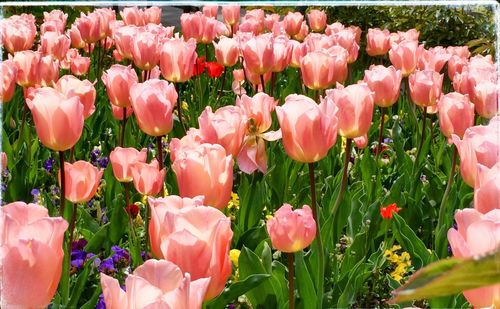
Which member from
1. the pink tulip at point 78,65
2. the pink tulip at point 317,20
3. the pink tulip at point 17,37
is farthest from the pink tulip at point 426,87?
the pink tulip at point 317,20

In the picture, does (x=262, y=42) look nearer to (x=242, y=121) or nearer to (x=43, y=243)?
(x=242, y=121)

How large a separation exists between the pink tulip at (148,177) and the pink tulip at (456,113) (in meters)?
0.90

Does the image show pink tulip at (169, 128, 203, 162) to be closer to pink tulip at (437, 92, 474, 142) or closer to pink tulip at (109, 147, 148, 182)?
pink tulip at (109, 147, 148, 182)

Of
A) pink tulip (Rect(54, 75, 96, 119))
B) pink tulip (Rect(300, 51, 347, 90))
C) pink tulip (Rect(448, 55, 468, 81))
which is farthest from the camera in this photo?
pink tulip (Rect(448, 55, 468, 81))

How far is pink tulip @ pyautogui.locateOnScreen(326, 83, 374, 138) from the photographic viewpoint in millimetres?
1634

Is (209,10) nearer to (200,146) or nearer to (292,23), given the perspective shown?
(292,23)

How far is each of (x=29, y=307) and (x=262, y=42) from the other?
179 centimetres

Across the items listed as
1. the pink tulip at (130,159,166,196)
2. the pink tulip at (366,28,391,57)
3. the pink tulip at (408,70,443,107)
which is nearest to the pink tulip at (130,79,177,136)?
the pink tulip at (130,159,166,196)

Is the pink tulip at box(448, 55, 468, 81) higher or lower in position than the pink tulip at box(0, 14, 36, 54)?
lower

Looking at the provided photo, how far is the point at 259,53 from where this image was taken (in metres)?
2.51

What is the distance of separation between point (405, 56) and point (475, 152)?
1.44 m

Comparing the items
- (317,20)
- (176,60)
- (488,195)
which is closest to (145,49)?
(176,60)

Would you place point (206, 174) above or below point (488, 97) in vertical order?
above

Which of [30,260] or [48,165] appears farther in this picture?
[48,165]
